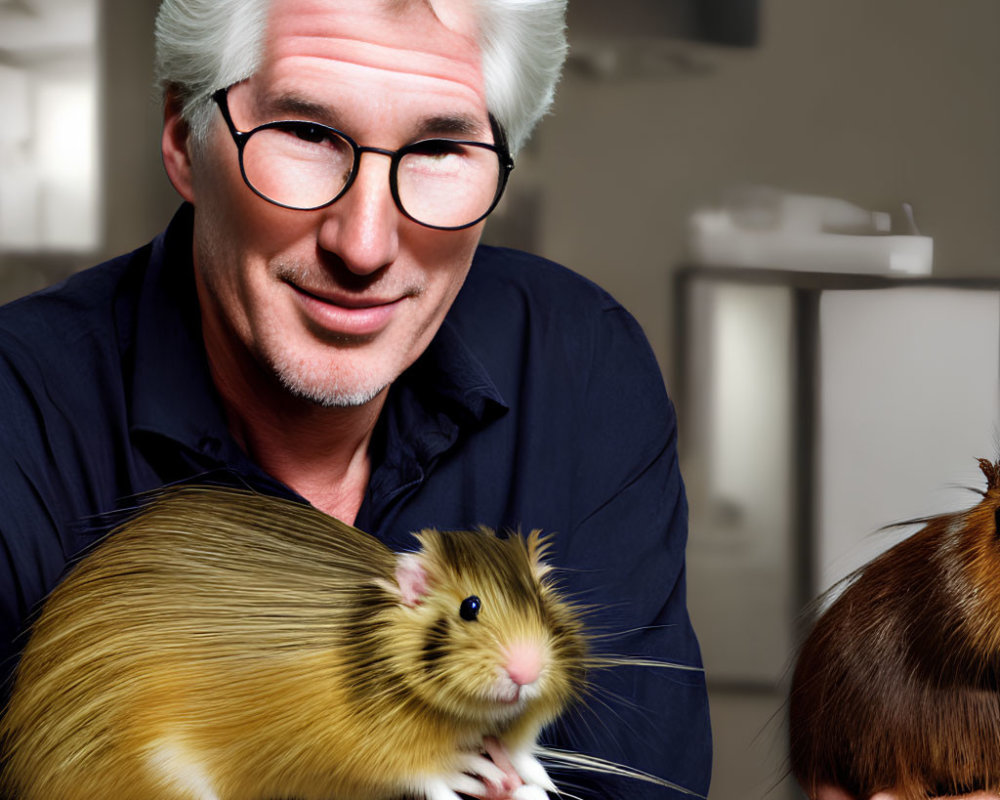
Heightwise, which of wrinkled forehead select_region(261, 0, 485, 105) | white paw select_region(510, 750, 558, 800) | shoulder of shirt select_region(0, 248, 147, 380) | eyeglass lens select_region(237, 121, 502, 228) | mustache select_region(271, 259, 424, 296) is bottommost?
white paw select_region(510, 750, 558, 800)

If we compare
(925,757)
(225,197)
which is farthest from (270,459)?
(925,757)

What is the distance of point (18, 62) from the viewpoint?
0.87m

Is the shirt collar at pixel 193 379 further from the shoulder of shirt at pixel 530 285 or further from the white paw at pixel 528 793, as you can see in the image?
the white paw at pixel 528 793

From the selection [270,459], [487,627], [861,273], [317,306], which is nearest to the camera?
[487,627]

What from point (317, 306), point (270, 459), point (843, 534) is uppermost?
point (317, 306)

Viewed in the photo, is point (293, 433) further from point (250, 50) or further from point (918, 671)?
point (918, 671)

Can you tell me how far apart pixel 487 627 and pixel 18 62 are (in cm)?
66

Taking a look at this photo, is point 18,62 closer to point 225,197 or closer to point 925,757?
point 225,197

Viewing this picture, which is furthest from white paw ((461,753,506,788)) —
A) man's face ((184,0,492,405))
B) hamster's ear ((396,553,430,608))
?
man's face ((184,0,492,405))

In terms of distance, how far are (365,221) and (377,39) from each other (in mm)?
122

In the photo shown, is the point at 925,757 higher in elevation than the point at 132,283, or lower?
lower

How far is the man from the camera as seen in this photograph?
26.4 inches

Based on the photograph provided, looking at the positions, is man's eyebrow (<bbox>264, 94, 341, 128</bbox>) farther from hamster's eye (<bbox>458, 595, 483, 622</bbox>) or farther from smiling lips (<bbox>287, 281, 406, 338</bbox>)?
hamster's eye (<bbox>458, 595, 483, 622</bbox>)

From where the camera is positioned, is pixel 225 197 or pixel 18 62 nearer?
pixel 225 197
